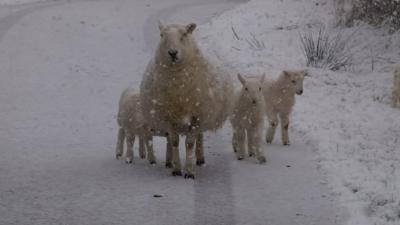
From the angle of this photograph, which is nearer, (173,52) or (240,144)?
(173,52)

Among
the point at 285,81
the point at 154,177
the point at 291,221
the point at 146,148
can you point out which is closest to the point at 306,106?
the point at 285,81

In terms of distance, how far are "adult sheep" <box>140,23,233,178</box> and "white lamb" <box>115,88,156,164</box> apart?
55 cm

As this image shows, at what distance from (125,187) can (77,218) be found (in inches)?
44.1

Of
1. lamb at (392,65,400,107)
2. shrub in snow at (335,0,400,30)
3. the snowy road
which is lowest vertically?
the snowy road

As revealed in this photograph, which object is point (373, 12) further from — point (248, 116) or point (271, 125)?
point (248, 116)

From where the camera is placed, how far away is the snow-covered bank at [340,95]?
8234mm

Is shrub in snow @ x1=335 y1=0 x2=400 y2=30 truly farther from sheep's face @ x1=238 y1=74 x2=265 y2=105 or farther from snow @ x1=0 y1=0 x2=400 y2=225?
sheep's face @ x1=238 y1=74 x2=265 y2=105

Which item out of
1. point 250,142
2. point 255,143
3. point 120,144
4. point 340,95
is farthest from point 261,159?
point 340,95

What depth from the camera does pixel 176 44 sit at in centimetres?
841

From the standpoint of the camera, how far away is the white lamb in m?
9.51

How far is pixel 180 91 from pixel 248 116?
1.51 metres

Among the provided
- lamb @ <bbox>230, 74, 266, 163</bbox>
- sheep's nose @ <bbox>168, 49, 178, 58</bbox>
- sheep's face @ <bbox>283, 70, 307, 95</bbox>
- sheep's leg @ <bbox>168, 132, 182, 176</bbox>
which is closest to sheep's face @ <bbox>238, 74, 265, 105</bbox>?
lamb @ <bbox>230, 74, 266, 163</bbox>

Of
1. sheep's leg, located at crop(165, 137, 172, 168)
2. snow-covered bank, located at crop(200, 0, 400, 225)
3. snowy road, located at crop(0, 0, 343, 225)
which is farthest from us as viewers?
sheep's leg, located at crop(165, 137, 172, 168)

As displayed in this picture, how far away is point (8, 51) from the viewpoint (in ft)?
59.5
